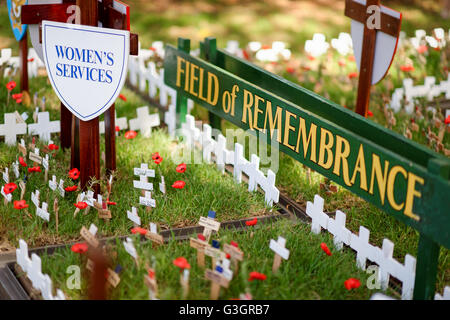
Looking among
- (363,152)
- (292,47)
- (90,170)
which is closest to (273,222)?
(363,152)

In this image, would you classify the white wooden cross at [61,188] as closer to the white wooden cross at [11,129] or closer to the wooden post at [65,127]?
the wooden post at [65,127]

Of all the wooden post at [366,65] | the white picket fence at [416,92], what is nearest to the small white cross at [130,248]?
the wooden post at [366,65]

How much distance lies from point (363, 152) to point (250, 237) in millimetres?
794

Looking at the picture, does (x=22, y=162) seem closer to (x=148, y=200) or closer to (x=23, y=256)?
(x=148, y=200)

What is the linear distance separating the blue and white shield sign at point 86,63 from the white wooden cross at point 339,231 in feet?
4.80

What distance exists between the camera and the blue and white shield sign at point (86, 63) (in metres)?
4.14

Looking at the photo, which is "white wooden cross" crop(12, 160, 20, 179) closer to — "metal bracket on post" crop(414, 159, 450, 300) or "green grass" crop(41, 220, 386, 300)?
"green grass" crop(41, 220, 386, 300)

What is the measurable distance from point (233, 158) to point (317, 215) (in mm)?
949

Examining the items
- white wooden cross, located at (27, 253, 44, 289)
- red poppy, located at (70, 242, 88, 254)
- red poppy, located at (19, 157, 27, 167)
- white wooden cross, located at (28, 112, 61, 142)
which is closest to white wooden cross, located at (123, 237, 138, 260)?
red poppy, located at (70, 242, 88, 254)

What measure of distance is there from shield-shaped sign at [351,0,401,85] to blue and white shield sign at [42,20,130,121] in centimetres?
178

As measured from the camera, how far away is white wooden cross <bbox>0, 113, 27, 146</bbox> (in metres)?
5.36

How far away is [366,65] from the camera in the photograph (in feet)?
16.4

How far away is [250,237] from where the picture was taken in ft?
13.4
